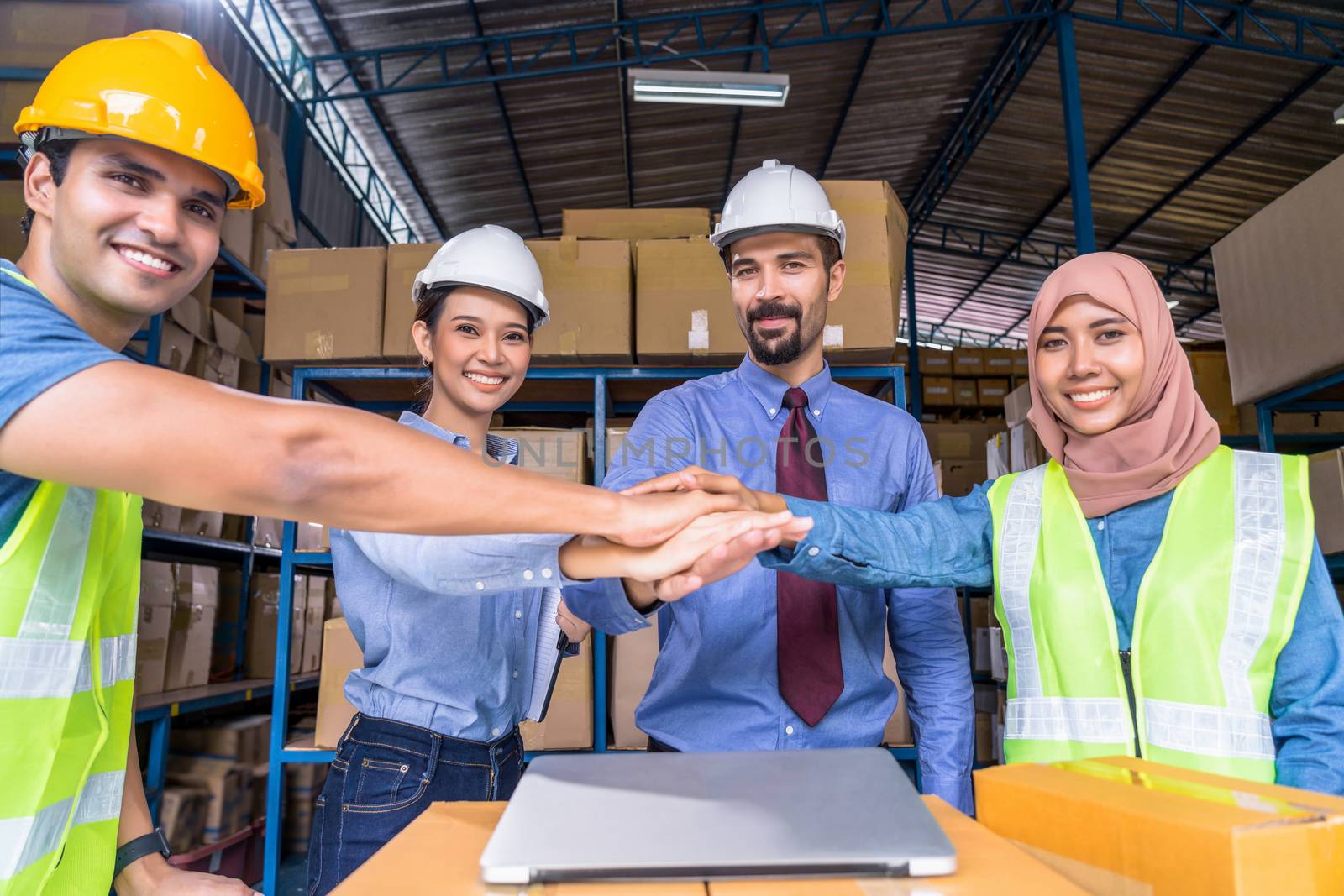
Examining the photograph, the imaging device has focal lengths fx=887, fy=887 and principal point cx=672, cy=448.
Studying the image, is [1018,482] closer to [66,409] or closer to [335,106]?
[66,409]

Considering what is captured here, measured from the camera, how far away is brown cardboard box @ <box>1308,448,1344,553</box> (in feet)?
11.5

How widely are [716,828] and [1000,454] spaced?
615 cm

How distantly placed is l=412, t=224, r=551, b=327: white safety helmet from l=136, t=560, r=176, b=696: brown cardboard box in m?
2.78

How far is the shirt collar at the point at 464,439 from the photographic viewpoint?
2086 mm

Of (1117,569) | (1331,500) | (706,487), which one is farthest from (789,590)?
(1331,500)

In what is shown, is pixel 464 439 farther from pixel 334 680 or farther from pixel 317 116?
pixel 317 116

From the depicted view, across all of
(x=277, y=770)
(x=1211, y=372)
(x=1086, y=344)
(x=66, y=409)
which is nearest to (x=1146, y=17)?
(x=1211, y=372)

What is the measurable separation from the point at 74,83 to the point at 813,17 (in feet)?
28.5

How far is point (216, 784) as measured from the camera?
15.4 ft

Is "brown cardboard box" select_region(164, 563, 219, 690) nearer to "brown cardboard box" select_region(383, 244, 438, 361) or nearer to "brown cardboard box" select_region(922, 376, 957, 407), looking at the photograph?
"brown cardboard box" select_region(383, 244, 438, 361)

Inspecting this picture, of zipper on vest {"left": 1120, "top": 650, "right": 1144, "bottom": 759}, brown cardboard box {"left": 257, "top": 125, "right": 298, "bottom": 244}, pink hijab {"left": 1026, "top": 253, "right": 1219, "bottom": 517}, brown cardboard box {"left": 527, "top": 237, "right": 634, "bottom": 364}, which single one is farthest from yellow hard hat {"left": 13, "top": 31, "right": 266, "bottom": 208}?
brown cardboard box {"left": 257, "top": 125, "right": 298, "bottom": 244}

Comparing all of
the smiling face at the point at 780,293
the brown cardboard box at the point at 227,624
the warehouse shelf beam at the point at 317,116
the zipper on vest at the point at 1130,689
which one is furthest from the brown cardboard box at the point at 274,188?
the zipper on vest at the point at 1130,689

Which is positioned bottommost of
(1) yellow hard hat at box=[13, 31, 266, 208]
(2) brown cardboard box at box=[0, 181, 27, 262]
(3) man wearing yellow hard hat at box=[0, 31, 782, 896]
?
(3) man wearing yellow hard hat at box=[0, 31, 782, 896]

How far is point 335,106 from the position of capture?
870 cm
